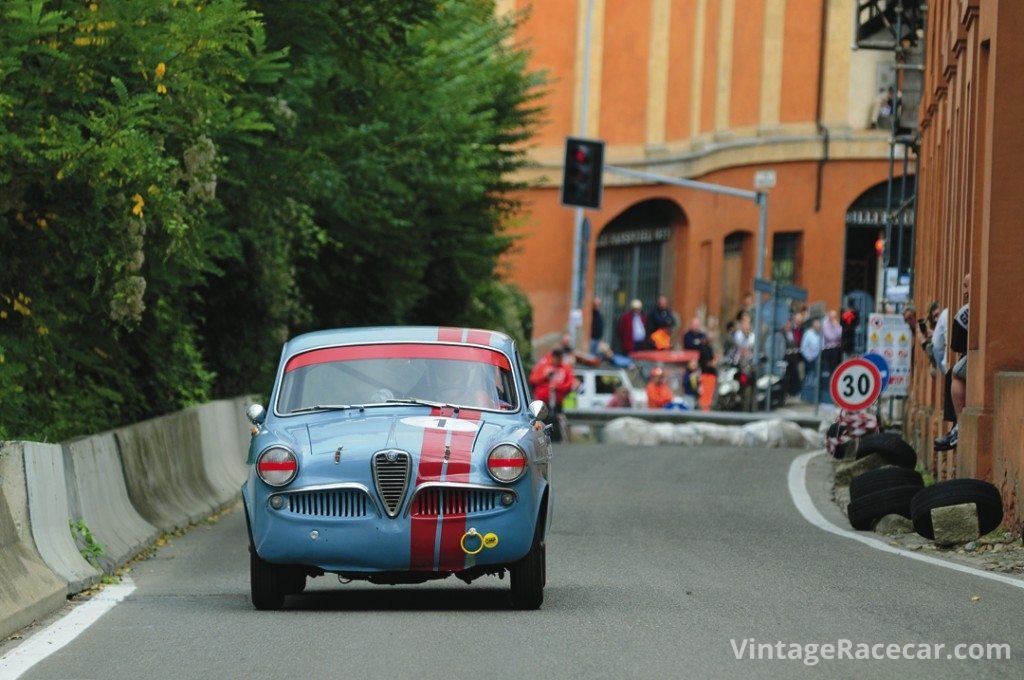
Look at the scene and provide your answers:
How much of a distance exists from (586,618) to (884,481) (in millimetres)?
8856

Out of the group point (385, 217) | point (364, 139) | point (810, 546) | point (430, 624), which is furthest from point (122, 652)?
point (385, 217)

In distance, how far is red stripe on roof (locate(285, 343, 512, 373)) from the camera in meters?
13.2

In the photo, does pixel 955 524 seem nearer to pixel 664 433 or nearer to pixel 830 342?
pixel 664 433

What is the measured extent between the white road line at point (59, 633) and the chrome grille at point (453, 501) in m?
1.90

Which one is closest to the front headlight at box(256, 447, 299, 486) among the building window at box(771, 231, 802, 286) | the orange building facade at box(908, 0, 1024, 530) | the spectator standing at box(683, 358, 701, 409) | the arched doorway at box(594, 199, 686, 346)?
the orange building facade at box(908, 0, 1024, 530)

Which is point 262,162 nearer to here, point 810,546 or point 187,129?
point 187,129

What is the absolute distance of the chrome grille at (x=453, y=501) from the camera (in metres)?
11.8

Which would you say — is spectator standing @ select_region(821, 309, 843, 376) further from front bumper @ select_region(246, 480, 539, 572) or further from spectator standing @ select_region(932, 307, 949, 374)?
front bumper @ select_region(246, 480, 539, 572)

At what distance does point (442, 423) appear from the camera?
12258 mm

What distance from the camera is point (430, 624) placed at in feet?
36.9

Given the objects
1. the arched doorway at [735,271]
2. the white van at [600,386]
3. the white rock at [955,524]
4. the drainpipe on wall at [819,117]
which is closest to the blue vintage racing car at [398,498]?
the white rock at [955,524]

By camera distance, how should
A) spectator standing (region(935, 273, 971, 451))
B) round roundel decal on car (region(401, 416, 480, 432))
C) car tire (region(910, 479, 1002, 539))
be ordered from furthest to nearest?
1. spectator standing (region(935, 273, 971, 451))
2. car tire (region(910, 479, 1002, 539))
3. round roundel decal on car (region(401, 416, 480, 432))

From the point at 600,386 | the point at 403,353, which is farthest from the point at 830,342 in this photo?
the point at 403,353

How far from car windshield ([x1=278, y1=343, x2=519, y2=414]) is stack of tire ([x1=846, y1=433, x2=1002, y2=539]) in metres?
5.38
